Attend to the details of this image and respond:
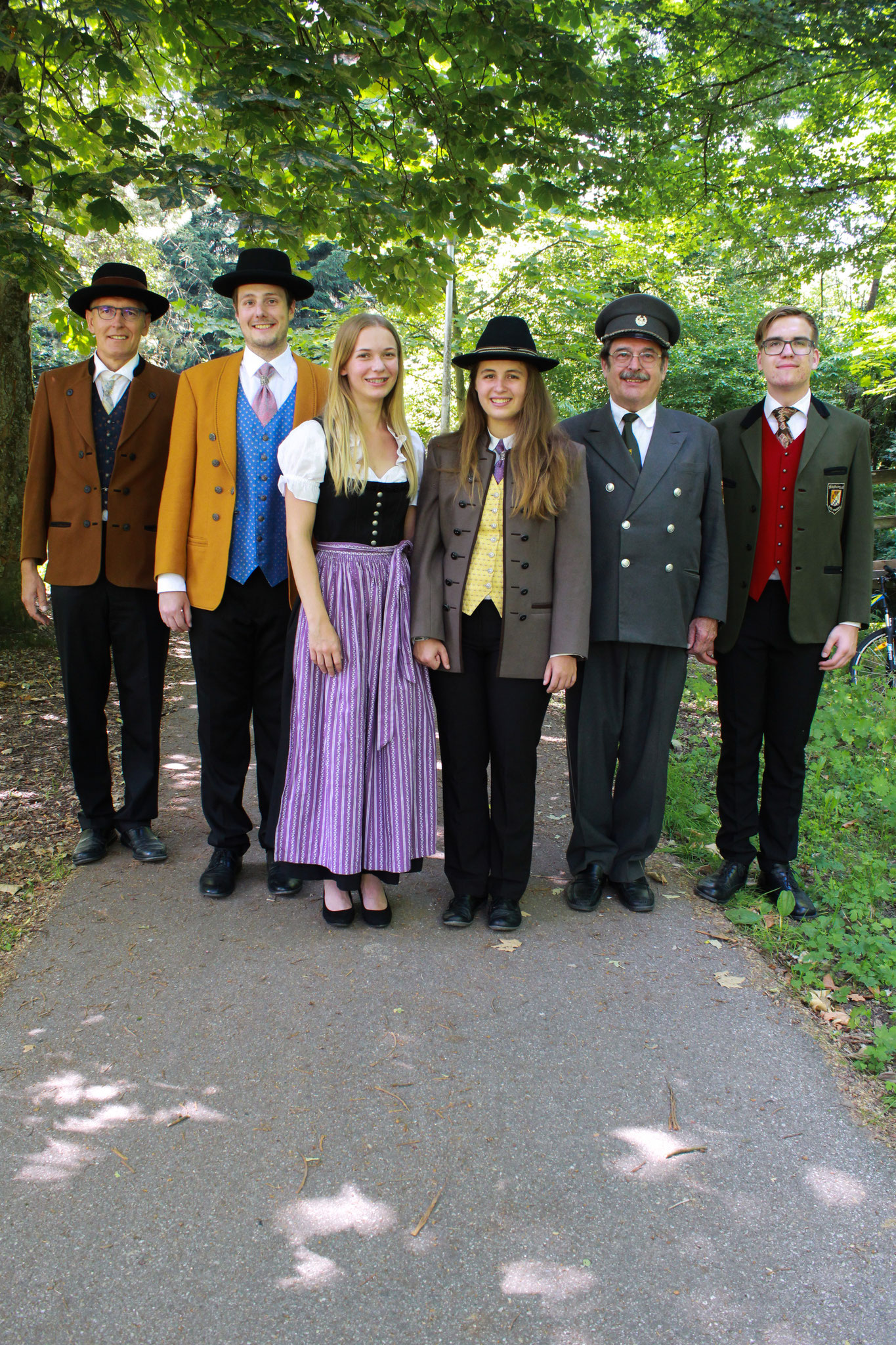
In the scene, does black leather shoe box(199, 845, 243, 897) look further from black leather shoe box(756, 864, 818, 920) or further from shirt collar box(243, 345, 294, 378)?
black leather shoe box(756, 864, 818, 920)

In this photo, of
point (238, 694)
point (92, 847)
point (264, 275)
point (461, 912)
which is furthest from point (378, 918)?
point (264, 275)

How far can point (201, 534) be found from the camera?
3.85 metres

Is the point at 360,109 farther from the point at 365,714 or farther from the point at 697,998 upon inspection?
the point at 697,998

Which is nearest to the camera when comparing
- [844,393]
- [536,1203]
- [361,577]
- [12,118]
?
[536,1203]

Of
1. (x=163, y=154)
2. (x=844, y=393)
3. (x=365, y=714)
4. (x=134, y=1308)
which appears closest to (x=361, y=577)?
(x=365, y=714)

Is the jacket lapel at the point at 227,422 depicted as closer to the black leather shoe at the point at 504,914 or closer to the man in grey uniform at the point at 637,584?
the man in grey uniform at the point at 637,584

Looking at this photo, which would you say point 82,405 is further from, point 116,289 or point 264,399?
point 264,399

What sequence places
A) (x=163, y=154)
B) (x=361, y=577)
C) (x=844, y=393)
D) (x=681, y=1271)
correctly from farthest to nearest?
(x=844, y=393) → (x=163, y=154) → (x=361, y=577) → (x=681, y=1271)

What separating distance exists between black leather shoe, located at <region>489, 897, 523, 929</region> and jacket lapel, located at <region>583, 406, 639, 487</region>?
5.91 ft

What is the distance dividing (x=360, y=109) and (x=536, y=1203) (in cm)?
702

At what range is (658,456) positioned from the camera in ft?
12.6

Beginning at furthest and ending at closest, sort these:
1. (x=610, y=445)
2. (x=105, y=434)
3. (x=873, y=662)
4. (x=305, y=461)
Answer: (x=873, y=662)
(x=105, y=434)
(x=610, y=445)
(x=305, y=461)

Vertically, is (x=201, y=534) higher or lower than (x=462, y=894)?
higher

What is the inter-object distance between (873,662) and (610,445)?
18.6ft
